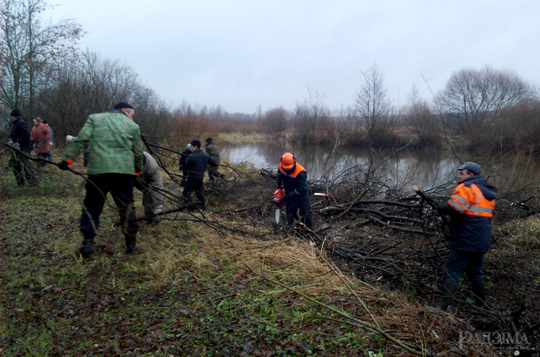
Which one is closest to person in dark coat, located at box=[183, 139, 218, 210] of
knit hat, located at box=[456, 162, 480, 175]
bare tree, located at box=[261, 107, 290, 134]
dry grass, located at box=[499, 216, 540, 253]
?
knit hat, located at box=[456, 162, 480, 175]

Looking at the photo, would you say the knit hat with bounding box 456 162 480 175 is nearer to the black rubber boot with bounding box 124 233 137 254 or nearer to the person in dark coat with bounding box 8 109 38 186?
the black rubber boot with bounding box 124 233 137 254

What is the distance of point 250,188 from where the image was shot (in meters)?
8.50

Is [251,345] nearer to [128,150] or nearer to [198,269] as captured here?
[198,269]

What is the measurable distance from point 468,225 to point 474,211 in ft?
0.52

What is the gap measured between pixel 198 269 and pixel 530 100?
21.1 m

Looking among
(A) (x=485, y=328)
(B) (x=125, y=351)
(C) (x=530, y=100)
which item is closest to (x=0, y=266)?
(B) (x=125, y=351)

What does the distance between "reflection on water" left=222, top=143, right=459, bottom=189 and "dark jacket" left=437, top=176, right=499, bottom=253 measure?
389 centimetres

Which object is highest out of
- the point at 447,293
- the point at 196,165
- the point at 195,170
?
the point at 196,165

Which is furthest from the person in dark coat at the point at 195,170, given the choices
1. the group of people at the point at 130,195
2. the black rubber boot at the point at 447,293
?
the black rubber boot at the point at 447,293

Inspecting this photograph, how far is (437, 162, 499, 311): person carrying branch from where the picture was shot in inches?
138

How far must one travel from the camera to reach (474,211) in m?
3.52

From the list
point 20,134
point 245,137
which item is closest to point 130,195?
point 20,134

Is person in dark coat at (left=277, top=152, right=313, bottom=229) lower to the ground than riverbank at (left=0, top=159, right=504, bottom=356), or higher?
higher

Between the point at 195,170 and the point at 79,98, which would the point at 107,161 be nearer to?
the point at 195,170
